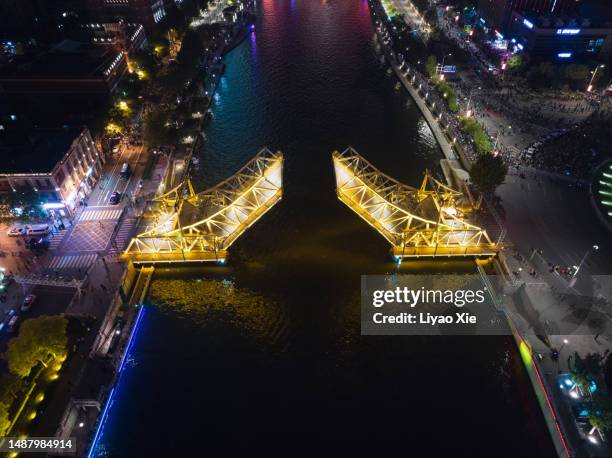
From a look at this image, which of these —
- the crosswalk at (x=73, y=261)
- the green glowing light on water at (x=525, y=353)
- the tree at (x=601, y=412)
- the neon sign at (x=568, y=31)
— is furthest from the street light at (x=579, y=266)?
the neon sign at (x=568, y=31)

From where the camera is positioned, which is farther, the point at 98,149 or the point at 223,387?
the point at 98,149

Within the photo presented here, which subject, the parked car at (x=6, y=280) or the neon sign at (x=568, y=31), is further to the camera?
the neon sign at (x=568, y=31)

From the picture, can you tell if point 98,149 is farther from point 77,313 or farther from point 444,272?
point 444,272

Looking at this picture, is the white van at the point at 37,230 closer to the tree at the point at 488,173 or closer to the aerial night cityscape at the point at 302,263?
the aerial night cityscape at the point at 302,263

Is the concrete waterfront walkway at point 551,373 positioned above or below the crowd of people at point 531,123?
below

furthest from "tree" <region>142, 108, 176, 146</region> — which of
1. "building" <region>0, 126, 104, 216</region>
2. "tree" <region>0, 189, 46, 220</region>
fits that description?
"tree" <region>0, 189, 46, 220</region>

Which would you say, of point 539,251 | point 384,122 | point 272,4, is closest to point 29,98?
point 384,122

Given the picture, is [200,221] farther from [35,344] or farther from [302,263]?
[35,344]
